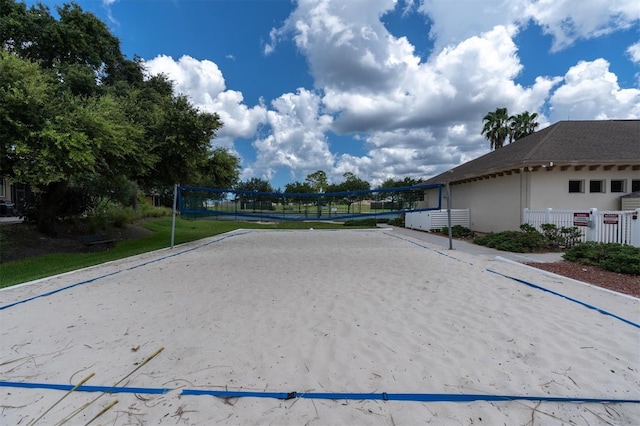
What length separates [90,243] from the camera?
31.9 feet

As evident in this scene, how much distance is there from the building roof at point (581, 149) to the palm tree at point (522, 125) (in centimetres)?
1598

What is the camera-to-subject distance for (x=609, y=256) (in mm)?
6641

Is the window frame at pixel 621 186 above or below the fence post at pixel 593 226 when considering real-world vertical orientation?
above

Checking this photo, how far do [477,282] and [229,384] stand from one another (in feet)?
16.0

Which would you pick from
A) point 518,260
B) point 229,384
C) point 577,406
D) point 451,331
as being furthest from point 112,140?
point 518,260

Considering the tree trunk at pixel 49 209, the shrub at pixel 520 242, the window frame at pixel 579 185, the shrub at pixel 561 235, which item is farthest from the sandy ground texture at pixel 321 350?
the window frame at pixel 579 185

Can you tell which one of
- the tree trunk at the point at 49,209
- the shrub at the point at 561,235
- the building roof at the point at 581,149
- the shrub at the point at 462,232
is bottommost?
the shrub at the point at 462,232

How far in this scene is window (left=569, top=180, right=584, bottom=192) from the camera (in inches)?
460

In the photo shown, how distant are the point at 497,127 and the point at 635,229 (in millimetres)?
26836

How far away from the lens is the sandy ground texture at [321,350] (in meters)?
2.17

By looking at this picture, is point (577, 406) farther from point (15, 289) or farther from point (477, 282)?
point (15, 289)

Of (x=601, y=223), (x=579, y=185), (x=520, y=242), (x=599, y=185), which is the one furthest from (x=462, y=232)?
(x=599, y=185)

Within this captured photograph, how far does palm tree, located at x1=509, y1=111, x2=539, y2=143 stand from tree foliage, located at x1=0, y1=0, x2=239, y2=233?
95.7ft

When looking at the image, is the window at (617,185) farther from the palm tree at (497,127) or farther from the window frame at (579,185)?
the palm tree at (497,127)
